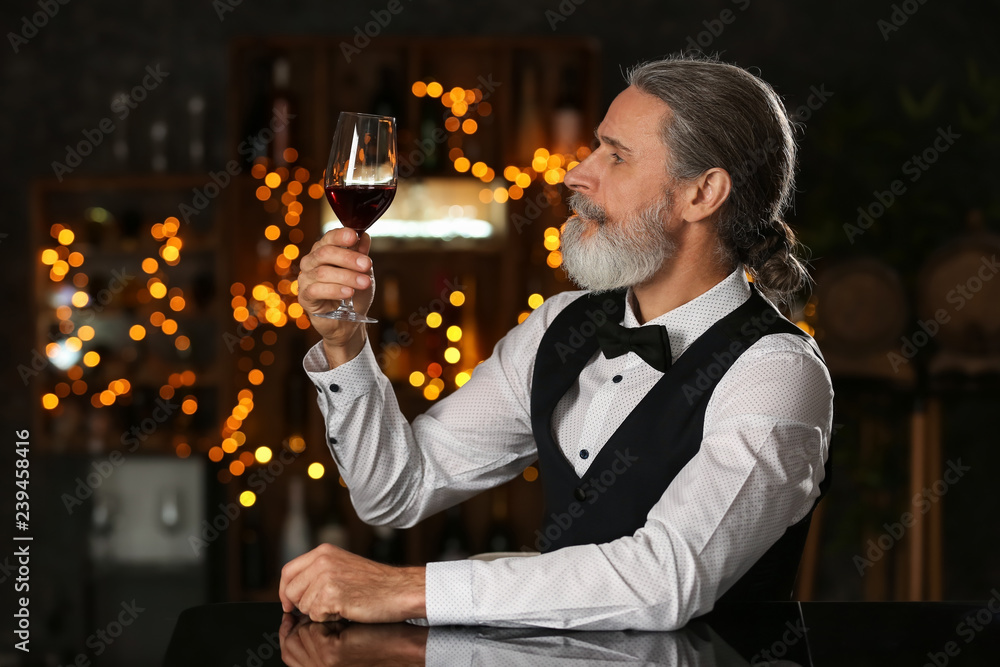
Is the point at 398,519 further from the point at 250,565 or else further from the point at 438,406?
the point at 250,565

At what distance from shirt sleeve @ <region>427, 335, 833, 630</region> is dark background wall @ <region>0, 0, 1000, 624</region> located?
2.46m

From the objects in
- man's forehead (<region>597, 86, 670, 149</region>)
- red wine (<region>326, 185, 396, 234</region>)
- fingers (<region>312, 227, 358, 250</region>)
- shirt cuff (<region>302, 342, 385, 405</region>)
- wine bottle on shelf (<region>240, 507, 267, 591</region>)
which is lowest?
wine bottle on shelf (<region>240, 507, 267, 591</region>)

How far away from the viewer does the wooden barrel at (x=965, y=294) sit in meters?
3.15

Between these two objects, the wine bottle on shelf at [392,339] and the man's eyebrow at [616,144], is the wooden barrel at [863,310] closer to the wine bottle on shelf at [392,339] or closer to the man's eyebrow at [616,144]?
the wine bottle on shelf at [392,339]

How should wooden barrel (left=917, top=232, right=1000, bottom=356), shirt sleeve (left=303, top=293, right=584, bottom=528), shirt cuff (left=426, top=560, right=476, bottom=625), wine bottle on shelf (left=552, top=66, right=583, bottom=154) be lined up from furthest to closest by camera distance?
wine bottle on shelf (left=552, top=66, right=583, bottom=154) < wooden barrel (left=917, top=232, right=1000, bottom=356) < shirt sleeve (left=303, top=293, right=584, bottom=528) < shirt cuff (left=426, top=560, right=476, bottom=625)

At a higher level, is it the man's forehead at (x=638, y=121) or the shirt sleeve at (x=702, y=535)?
the man's forehead at (x=638, y=121)

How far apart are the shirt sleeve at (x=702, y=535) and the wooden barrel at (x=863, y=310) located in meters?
1.82

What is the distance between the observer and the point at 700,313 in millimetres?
1641

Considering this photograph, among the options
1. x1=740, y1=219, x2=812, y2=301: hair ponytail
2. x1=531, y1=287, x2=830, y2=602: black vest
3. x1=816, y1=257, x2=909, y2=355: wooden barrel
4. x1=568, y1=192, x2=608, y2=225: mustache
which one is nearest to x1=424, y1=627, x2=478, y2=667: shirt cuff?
x1=531, y1=287, x2=830, y2=602: black vest

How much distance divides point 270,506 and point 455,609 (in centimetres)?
275

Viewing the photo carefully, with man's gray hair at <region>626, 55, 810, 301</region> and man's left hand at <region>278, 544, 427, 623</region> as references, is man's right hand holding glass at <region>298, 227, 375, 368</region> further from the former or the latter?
man's gray hair at <region>626, 55, 810, 301</region>

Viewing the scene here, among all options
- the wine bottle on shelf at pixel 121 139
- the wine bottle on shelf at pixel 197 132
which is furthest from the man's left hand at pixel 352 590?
the wine bottle on shelf at pixel 121 139

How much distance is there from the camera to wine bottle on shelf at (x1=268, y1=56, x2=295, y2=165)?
3.59 metres

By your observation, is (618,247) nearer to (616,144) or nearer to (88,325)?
(616,144)
